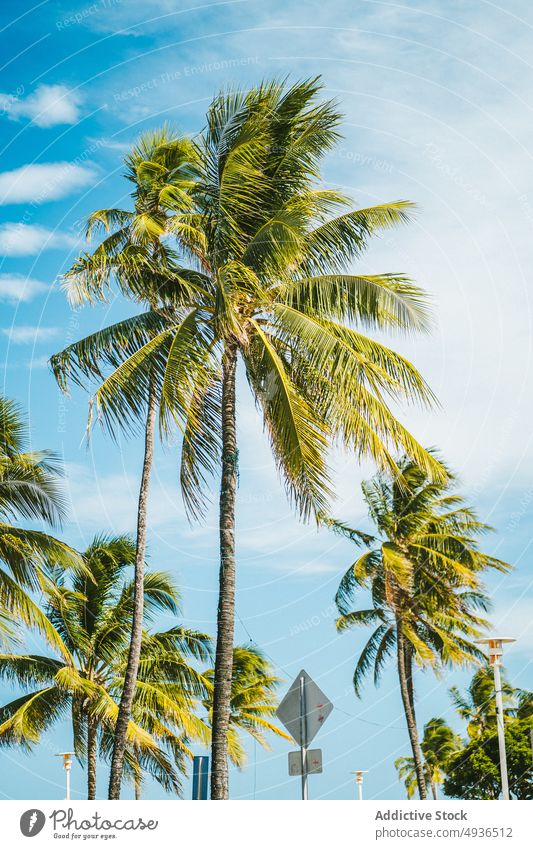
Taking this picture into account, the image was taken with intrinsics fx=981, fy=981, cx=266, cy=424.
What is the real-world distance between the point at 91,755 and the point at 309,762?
16.7 meters

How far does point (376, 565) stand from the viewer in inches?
1211

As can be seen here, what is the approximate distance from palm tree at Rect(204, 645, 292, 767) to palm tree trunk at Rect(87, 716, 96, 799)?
10781mm

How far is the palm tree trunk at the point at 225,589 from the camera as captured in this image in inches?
472

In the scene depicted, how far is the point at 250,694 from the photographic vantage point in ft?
131

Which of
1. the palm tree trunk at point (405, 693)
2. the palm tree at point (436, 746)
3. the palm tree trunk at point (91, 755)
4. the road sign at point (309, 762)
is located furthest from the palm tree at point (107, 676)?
the palm tree at point (436, 746)

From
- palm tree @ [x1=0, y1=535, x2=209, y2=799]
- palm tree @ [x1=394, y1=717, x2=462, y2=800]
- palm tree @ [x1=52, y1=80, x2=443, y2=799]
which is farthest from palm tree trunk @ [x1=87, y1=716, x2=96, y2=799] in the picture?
palm tree @ [x1=394, y1=717, x2=462, y2=800]

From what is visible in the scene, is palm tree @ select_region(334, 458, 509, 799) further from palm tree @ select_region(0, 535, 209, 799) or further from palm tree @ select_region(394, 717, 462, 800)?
palm tree @ select_region(394, 717, 462, 800)

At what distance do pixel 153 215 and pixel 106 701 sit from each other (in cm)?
1345

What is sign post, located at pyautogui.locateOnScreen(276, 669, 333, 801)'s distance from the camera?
10422mm
